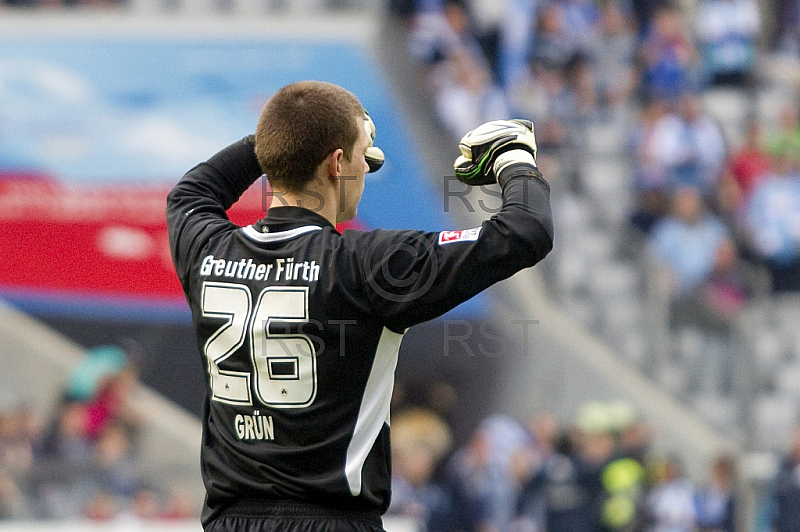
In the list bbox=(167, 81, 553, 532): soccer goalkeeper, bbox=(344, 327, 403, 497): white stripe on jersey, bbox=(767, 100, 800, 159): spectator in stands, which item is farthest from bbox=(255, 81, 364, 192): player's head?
bbox=(767, 100, 800, 159): spectator in stands

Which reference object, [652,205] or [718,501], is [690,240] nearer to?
[652,205]

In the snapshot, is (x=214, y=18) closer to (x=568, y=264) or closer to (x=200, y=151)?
(x=200, y=151)

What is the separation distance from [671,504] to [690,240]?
2.67 metres

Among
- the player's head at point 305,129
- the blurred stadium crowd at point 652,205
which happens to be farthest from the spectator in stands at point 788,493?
the player's head at point 305,129

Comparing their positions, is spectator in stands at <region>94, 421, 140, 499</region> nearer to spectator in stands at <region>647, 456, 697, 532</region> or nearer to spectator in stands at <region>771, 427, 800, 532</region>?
spectator in stands at <region>647, 456, 697, 532</region>

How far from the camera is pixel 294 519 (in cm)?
257

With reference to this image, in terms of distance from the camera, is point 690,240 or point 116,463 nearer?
point 116,463

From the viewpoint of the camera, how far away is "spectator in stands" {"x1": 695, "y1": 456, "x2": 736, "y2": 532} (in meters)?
9.96

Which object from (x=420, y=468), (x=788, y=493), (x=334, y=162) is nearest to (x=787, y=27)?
(x=788, y=493)

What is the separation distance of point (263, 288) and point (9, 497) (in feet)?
29.4

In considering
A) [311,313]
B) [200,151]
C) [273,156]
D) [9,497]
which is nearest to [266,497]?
[311,313]

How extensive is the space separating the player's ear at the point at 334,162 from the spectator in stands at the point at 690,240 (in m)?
8.84

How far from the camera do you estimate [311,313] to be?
2.57 meters

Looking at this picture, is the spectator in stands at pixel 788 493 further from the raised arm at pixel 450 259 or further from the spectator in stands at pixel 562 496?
the raised arm at pixel 450 259
